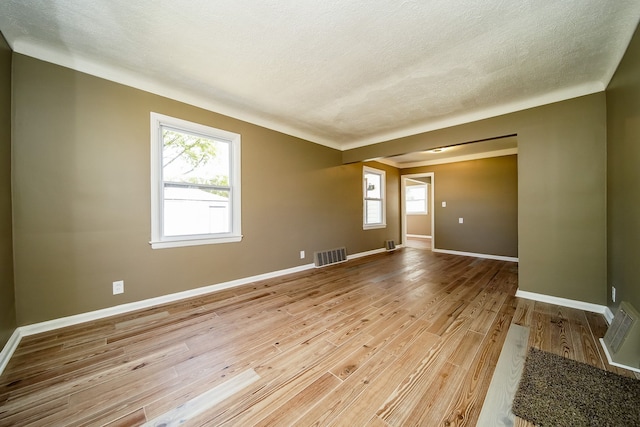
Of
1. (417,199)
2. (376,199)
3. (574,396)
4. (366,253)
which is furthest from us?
(417,199)

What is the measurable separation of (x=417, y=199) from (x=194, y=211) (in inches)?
348

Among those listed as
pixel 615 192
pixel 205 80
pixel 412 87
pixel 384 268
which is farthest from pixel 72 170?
pixel 615 192

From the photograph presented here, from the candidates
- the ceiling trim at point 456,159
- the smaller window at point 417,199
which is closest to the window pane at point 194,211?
the ceiling trim at point 456,159

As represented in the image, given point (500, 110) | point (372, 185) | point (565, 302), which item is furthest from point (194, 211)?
point (565, 302)

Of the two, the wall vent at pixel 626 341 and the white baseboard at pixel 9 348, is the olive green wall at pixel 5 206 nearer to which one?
the white baseboard at pixel 9 348

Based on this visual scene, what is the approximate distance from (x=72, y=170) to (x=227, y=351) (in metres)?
2.32

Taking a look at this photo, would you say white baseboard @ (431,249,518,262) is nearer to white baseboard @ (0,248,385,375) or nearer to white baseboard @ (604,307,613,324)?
white baseboard @ (604,307,613,324)

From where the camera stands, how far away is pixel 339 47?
204 cm

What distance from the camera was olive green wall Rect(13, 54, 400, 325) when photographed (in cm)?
206

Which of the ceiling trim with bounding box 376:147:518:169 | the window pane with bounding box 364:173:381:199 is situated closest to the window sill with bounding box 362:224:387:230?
the window pane with bounding box 364:173:381:199

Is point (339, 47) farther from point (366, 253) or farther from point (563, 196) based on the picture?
point (366, 253)

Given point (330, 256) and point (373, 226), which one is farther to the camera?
point (373, 226)

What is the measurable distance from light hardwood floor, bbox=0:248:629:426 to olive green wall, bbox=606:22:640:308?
58 centimetres

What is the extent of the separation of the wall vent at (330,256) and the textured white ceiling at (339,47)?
9.08ft
